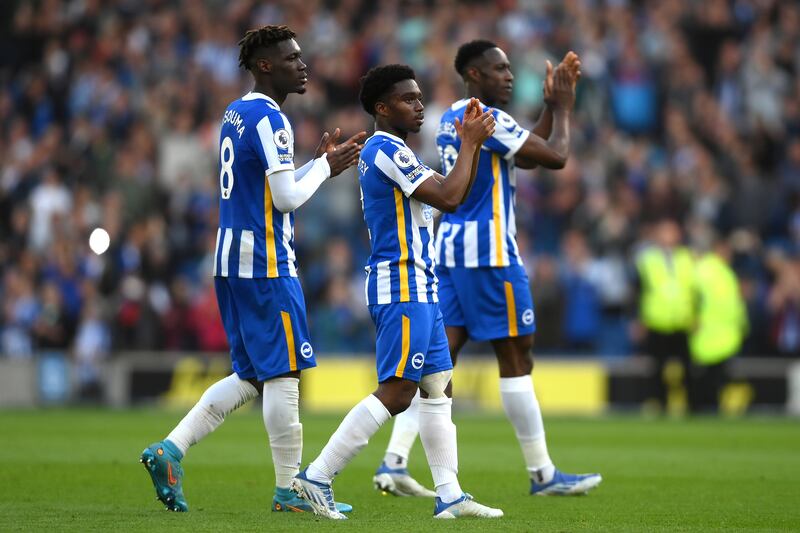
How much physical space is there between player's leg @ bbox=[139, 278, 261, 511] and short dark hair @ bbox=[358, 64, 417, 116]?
132 cm

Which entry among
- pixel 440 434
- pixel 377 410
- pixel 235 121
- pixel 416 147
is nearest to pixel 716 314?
pixel 416 147

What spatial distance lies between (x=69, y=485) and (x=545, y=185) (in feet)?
43.2

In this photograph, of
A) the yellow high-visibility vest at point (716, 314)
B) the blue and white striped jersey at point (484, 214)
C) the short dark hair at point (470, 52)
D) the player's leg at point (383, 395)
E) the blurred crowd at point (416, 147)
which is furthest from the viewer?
the blurred crowd at point (416, 147)

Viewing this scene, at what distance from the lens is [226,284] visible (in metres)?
7.87

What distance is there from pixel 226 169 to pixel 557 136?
8.33ft

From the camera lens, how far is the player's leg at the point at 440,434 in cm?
763

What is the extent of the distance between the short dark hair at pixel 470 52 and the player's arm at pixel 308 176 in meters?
1.78

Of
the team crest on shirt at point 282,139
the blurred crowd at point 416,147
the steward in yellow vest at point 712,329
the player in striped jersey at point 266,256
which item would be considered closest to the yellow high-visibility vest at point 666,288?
the steward in yellow vest at point 712,329

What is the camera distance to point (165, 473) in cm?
775

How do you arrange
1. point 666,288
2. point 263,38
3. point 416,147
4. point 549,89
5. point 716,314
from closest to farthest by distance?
point 263,38 < point 549,89 < point 716,314 < point 666,288 < point 416,147

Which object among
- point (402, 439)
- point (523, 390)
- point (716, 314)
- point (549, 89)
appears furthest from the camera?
point (716, 314)

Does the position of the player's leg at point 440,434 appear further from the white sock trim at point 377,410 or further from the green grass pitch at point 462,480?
the white sock trim at point 377,410

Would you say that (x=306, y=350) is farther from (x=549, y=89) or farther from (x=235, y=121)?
(x=549, y=89)

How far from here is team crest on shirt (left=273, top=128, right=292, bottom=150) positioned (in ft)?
25.1
